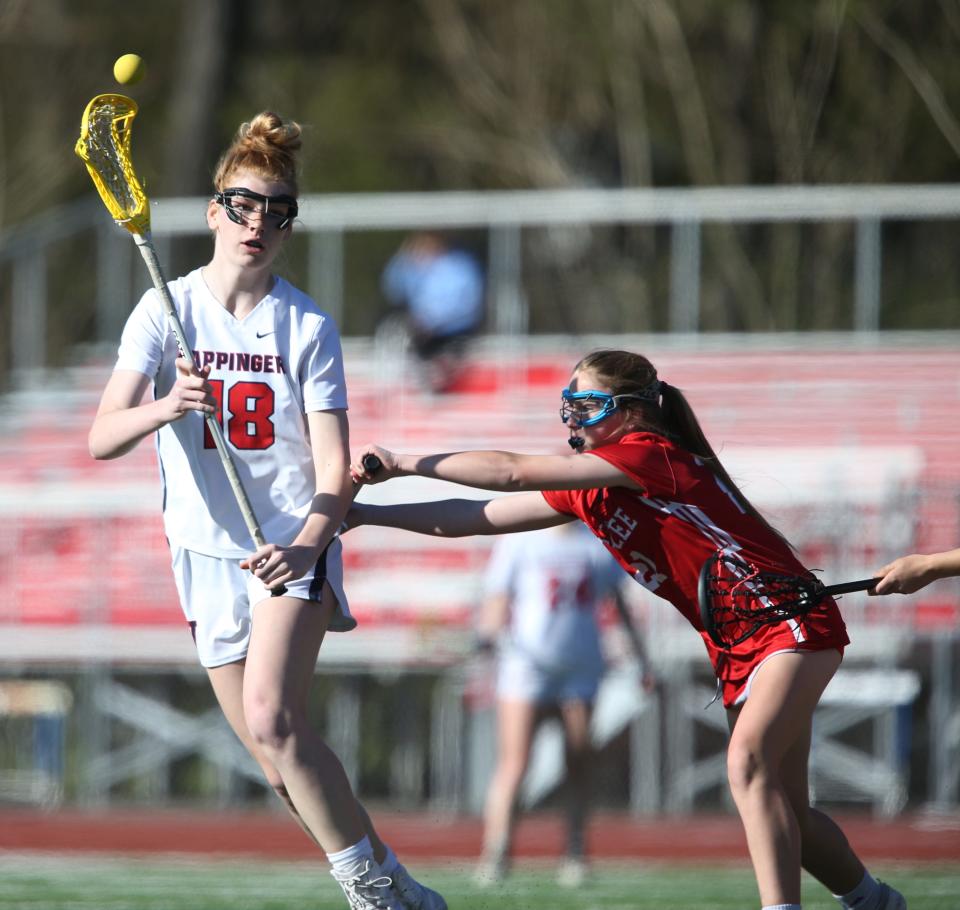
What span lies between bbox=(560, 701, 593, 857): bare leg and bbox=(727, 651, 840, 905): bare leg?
3.89 metres

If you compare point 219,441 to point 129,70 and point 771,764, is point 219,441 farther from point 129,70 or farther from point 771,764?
point 771,764

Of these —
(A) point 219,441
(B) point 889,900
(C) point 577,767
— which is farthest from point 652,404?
(C) point 577,767

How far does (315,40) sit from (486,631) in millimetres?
17733

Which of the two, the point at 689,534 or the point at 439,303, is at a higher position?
the point at 439,303

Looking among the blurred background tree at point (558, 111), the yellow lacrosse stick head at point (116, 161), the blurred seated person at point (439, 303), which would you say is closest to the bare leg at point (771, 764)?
the yellow lacrosse stick head at point (116, 161)

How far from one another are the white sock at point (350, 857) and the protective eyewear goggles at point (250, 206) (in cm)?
171

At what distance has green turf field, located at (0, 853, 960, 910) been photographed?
23.8ft

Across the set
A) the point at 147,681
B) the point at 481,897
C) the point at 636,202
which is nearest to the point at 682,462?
the point at 481,897

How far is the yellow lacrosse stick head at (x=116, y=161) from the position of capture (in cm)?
497

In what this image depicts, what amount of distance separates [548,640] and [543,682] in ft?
1.34

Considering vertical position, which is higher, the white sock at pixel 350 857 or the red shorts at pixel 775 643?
the red shorts at pixel 775 643

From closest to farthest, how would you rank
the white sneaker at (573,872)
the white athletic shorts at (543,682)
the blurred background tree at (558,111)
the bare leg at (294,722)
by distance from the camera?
the bare leg at (294,722), the white sneaker at (573,872), the white athletic shorts at (543,682), the blurred background tree at (558,111)

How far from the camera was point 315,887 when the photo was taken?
26.5ft

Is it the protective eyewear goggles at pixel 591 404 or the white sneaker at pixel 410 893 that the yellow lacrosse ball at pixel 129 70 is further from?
the white sneaker at pixel 410 893
